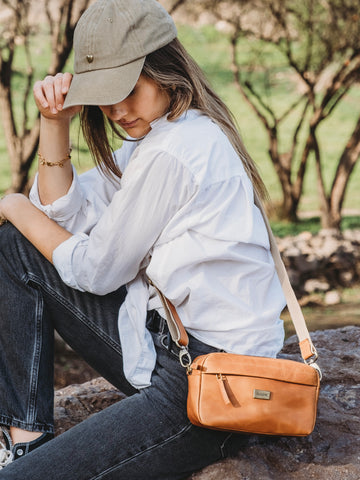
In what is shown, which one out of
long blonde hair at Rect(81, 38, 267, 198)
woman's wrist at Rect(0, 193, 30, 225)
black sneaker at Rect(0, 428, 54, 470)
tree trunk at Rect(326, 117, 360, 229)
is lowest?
tree trunk at Rect(326, 117, 360, 229)

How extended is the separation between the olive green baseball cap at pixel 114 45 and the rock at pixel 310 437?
1.06m

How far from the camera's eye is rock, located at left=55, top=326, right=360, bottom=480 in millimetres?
1951

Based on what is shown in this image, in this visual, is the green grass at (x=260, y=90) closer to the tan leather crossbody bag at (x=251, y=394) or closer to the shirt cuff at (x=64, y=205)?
the shirt cuff at (x=64, y=205)

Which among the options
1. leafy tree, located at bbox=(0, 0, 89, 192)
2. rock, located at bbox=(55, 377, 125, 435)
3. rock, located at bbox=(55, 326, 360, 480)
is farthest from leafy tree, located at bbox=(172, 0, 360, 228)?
rock, located at bbox=(55, 377, 125, 435)

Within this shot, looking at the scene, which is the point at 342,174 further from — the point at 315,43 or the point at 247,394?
the point at 247,394

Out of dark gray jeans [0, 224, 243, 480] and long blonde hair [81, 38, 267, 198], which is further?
long blonde hair [81, 38, 267, 198]

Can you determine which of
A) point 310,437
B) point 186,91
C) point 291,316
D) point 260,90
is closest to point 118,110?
point 186,91

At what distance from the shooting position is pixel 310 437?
216 centimetres

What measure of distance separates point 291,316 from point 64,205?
2.56 feet

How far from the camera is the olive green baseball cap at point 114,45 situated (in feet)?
6.08

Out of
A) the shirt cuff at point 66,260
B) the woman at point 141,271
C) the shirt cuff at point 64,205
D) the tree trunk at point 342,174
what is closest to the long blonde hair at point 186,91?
the woman at point 141,271

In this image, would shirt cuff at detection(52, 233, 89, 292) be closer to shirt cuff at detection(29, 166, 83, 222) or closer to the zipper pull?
shirt cuff at detection(29, 166, 83, 222)

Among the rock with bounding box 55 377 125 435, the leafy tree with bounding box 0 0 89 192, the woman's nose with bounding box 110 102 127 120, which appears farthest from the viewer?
the leafy tree with bounding box 0 0 89 192

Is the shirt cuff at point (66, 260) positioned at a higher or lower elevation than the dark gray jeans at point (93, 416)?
higher
